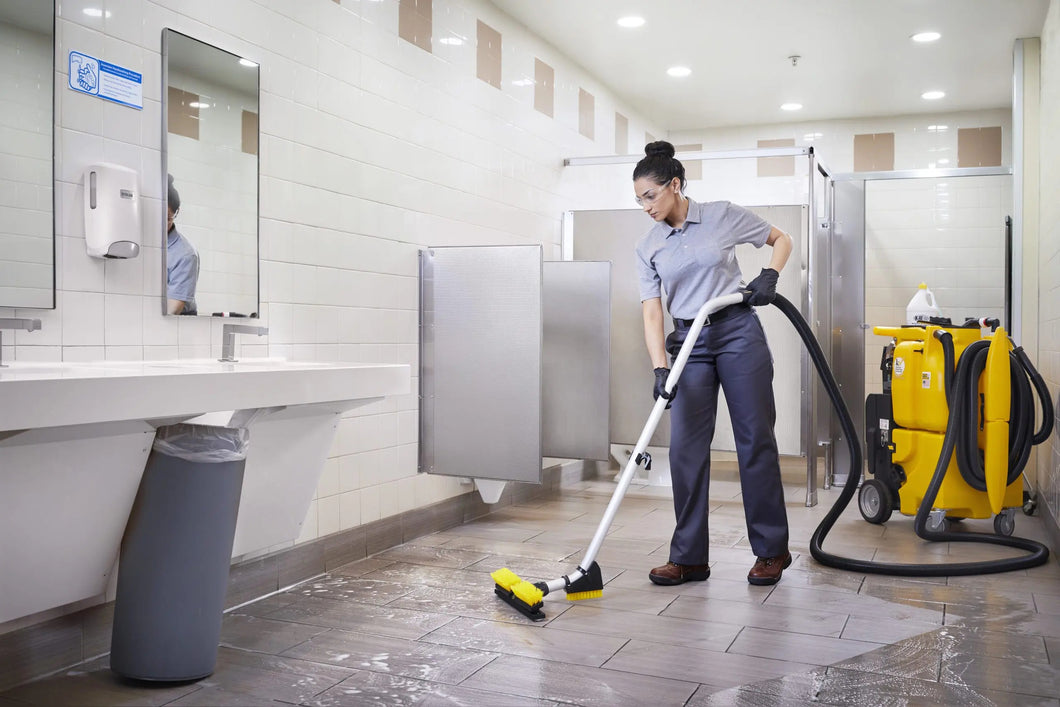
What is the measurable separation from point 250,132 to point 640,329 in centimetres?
245

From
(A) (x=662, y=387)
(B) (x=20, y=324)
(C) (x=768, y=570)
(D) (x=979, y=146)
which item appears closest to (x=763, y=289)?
(A) (x=662, y=387)

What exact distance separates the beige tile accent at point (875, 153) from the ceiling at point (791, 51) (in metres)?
0.16

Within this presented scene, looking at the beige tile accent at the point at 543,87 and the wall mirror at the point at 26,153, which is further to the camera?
the beige tile accent at the point at 543,87

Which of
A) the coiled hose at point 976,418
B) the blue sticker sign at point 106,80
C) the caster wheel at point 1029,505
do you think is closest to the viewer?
the blue sticker sign at point 106,80

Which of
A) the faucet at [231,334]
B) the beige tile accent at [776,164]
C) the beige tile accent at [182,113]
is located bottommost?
the faucet at [231,334]

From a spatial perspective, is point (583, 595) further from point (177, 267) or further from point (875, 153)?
point (875, 153)

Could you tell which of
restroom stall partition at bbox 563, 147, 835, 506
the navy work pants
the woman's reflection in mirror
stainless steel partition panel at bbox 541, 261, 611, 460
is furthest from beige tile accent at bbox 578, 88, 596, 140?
the woman's reflection in mirror

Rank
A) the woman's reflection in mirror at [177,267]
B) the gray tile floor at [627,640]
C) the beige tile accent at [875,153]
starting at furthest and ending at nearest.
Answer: the beige tile accent at [875,153] → the woman's reflection in mirror at [177,267] → the gray tile floor at [627,640]

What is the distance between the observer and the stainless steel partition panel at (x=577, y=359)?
4.34 meters

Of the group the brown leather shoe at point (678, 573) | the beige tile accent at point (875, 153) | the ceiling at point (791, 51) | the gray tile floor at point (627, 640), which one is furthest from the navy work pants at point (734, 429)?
the beige tile accent at point (875, 153)

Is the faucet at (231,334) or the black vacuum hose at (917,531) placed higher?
the faucet at (231,334)

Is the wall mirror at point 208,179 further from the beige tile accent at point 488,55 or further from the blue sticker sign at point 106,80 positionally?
the beige tile accent at point 488,55

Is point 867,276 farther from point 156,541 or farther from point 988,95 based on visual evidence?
point 156,541

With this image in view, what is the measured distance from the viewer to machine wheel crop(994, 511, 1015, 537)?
372cm
